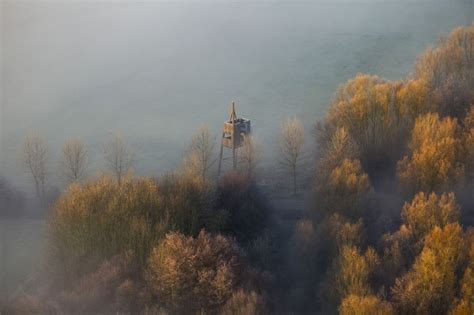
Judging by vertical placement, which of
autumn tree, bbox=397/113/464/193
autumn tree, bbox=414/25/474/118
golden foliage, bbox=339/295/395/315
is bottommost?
golden foliage, bbox=339/295/395/315

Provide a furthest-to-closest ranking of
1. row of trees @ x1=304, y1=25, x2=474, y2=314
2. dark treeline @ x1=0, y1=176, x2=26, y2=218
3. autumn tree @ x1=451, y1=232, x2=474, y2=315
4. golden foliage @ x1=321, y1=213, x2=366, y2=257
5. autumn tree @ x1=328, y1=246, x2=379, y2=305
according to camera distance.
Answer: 1. dark treeline @ x1=0, y1=176, x2=26, y2=218
2. golden foliage @ x1=321, y1=213, x2=366, y2=257
3. autumn tree @ x1=328, y1=246, x2=379, y2=305
4. row of trees @ x1=304, y1=25, x2=474, y2=314
5. autumn tree @ x1=451, y1=232, x2=474, y2=315

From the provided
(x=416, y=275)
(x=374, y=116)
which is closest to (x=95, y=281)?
(x=416, y=275)

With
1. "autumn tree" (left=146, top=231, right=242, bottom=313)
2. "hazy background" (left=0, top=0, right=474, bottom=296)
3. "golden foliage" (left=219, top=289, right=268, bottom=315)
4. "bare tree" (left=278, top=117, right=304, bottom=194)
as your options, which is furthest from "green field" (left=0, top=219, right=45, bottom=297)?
"bare tree" (left=278, top=117, right=304, bottom=194)

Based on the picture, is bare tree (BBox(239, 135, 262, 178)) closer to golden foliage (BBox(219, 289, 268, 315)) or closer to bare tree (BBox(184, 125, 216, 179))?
bare tree (BBox(184, 125, 216, 179))

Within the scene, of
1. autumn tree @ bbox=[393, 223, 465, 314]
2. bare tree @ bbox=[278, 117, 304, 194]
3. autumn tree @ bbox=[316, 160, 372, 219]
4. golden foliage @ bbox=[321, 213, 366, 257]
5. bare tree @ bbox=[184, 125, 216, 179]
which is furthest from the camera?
bare tree @ bbox=[278, 117, 304, 194]

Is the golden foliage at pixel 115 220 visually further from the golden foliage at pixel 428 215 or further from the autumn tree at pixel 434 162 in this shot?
the autumn tree at pixel 434 162

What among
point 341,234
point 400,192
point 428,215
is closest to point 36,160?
point 341,234

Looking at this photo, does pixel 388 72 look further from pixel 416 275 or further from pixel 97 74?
pixel 416 275
